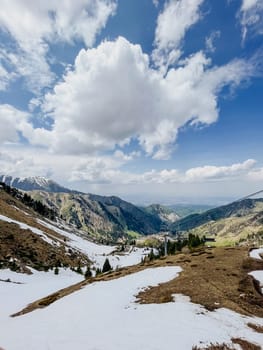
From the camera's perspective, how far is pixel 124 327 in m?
17.7

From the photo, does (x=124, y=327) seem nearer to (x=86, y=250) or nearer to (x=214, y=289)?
(x=214, y=289)

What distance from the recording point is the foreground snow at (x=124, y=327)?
15.0m

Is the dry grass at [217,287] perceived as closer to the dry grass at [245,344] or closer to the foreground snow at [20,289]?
the dry grass at [245,344]

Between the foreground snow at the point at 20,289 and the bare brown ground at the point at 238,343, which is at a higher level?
the bare brown ground at the point at 238,343

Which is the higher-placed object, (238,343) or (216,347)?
(216,347)

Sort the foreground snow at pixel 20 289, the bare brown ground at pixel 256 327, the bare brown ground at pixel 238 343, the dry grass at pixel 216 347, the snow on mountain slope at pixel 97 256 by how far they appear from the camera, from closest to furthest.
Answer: the dry grass at pixel 216 347, the bare brown ground at pixel 238 343, the bare brown ground at pixel 256 327, the foreground snow at pixel 20 289, the snow on mountain slope at pixel 97 256

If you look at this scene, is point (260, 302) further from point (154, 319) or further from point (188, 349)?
point (188, 349)

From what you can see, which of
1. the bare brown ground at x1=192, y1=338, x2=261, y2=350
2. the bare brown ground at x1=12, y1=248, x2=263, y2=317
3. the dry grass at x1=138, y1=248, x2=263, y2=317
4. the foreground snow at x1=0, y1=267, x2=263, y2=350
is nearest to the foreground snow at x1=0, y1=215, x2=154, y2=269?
the bare brown ground at x1=12, y1=248, x2=263, y2=317

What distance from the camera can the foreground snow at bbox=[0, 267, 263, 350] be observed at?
15008mm

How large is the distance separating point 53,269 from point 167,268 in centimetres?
3890

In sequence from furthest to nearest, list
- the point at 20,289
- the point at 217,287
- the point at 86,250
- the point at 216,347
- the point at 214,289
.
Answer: the point at 86,250 < the point at 20,289 < the point at 217,287 < the point at 214,289 < the point at 216,347

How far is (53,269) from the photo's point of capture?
2677 inches

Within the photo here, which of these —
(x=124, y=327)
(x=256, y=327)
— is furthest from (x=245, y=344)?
(x=124, y=327)

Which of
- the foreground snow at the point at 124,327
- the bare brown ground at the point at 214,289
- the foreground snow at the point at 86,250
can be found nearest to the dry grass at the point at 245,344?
the foreground snow at the point at 124,327
